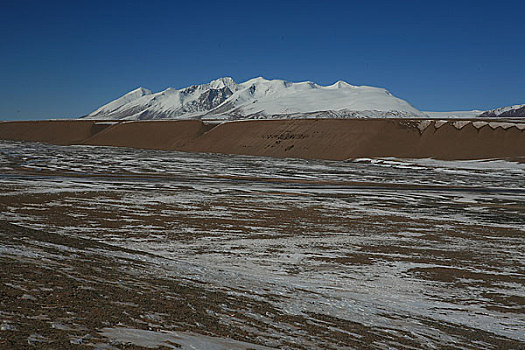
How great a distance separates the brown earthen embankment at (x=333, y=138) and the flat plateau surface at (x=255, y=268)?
135 feet

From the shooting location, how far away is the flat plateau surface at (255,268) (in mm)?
7602

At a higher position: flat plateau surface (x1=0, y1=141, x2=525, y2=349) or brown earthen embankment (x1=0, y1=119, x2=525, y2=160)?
brown earthen embankment (x1=0, y1=119, x2=525, y2=160)

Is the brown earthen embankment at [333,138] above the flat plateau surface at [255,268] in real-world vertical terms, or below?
above

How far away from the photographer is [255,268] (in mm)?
14047

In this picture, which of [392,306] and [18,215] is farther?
[18,215]

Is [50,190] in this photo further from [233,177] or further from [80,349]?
[80,349]

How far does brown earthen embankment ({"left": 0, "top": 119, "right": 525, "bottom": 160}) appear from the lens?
73438mm

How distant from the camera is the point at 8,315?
6.86 metres

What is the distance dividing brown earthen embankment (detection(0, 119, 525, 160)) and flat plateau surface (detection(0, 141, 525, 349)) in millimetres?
41216

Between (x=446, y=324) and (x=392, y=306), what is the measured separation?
1.32 meters

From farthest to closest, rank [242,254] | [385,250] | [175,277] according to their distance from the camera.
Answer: [385,250] < [242,254] < [175,277]

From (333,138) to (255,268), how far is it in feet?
227

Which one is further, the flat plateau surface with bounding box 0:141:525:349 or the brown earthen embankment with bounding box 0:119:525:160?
the brown earthen embankment with bounding box 0:119:525:160

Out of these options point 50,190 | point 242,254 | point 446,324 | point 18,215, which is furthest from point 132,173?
point 446,324
